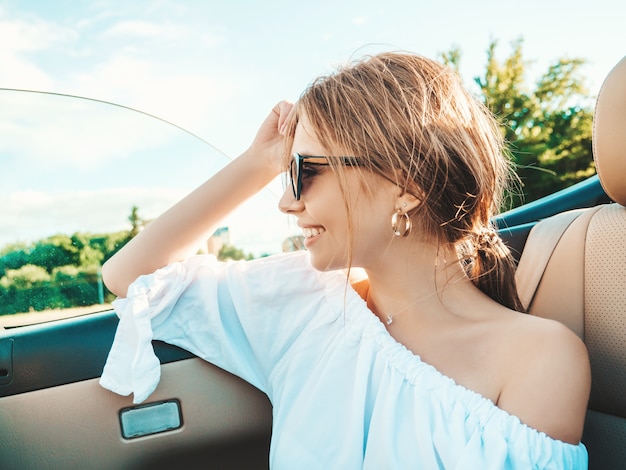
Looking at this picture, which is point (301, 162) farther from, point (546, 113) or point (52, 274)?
point (546, 113)

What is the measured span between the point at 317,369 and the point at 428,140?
0.62 metres

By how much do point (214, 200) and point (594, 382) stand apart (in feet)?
3.56

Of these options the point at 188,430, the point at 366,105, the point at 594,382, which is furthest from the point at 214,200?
the point at 594,382

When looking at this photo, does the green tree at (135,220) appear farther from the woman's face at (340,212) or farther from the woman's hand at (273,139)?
the woman's face at (340,212)

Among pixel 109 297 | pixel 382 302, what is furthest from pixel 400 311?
pixel 109 297

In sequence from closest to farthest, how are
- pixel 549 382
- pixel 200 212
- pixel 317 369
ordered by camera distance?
1. pixel 549 382
2. pixel 317 369
3. pixel 200 212

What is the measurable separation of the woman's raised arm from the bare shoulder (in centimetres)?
84

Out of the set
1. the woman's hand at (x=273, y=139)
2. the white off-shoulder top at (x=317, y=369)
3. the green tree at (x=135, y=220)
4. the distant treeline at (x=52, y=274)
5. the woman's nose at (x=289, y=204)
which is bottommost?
the white off-shoulder top at (x=317, y=369)

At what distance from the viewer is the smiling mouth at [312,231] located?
134 centimetres

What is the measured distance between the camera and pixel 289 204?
1368 mm

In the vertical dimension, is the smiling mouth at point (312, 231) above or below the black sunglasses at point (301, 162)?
below

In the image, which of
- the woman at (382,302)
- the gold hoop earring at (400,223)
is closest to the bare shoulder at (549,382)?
the woman at (382,302)

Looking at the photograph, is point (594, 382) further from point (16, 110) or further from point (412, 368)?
point (16, 110)

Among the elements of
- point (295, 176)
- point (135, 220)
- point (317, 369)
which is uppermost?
point (295, 176)
